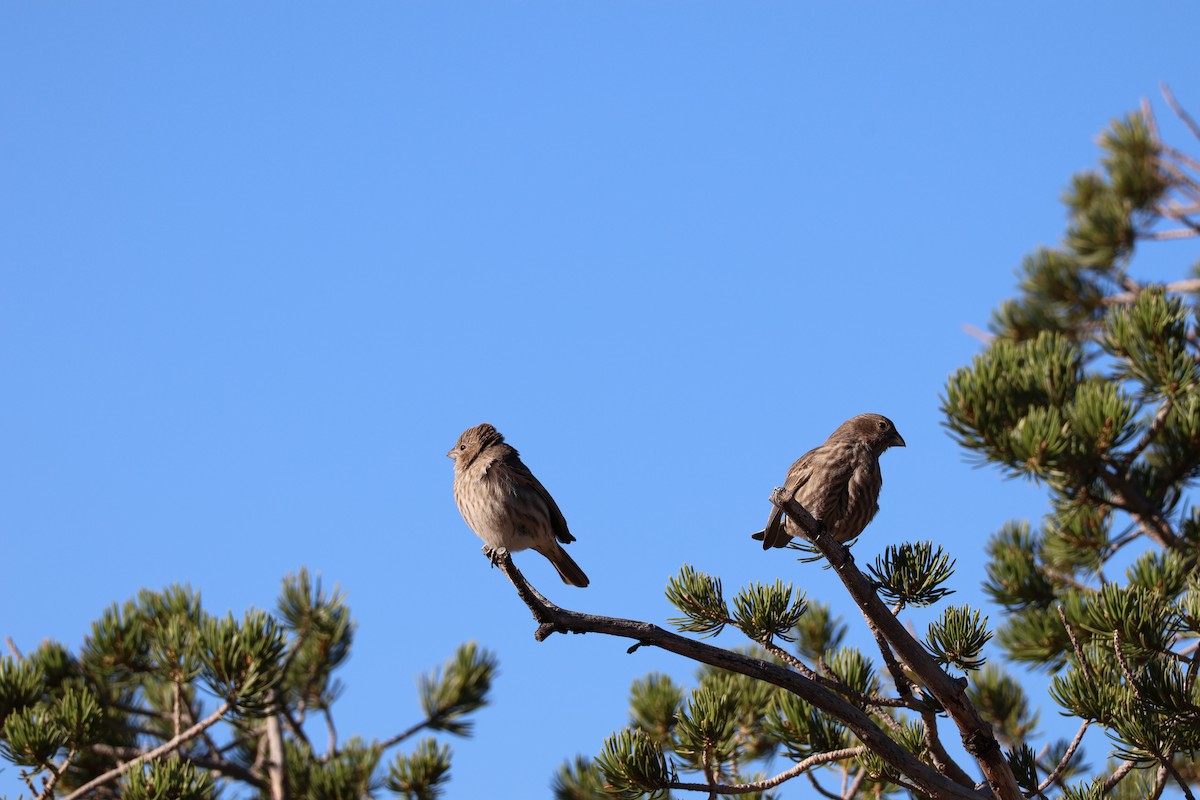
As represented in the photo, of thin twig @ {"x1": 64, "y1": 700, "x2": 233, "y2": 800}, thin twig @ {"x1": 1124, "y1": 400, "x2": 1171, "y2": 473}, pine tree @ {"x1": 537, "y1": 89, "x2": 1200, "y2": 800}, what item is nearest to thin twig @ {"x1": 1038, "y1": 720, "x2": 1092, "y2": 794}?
pine tree @ {"x1": 537, "y1": 89, "x2": 1200, "y2": 800}

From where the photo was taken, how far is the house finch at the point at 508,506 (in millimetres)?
6059

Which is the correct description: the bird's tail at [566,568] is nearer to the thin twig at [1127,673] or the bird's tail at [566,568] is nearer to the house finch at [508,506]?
the house finch at [508,506]

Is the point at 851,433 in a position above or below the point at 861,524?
above

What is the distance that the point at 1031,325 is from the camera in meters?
8.82

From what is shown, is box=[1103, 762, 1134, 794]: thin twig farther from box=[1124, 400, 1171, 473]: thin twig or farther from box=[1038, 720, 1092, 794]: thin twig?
box=[1124, 400, 1171, 473]: thin twig

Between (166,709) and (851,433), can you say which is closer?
(851,433)

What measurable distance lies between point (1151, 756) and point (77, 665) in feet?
17.0

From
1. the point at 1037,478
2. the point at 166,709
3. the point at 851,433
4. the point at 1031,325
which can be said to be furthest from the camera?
the point at 1031,325

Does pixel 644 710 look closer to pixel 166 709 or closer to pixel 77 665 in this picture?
pixel 77 665

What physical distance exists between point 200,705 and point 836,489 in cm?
452

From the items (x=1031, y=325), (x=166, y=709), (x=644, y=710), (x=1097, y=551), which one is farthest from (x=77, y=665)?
(x=1031, y=325)

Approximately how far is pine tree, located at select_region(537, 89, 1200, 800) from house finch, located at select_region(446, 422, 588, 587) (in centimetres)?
103

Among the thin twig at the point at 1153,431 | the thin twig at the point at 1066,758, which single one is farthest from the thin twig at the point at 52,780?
the thin twig at the point at 1153,431

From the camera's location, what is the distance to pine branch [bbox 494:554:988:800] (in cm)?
345
